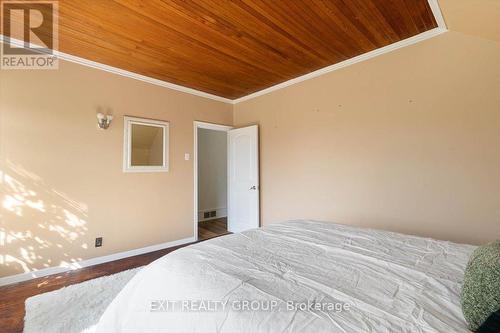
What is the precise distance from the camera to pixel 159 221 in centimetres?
349

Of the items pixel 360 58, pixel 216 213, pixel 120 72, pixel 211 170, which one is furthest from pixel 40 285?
pixel 360 58

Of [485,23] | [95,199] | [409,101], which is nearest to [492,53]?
[485,23]

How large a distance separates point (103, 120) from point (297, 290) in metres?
3.09

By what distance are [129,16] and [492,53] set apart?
10.7 ft

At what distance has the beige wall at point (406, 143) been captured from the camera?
205 cm

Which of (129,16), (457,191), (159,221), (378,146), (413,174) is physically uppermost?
(129,16)

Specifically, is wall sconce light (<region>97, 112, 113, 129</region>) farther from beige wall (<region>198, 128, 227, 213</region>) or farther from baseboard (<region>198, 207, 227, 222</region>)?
baseboard (<region>198, 207, 227, 222</region>)

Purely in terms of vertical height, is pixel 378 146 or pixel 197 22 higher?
pixel 197 22

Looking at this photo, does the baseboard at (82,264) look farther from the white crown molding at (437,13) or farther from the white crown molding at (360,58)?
the white crown molding at (437,13)

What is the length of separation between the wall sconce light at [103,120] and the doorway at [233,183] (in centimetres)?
132

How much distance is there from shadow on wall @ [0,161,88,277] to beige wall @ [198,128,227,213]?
287 centimetres

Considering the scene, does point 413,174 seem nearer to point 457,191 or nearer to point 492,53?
point 457,191

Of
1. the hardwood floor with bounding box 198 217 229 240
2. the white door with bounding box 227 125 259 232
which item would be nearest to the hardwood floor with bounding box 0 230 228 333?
the hardwood floor with bounding box 198 217 229 240

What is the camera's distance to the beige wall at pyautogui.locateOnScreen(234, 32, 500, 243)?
80.7 inches
